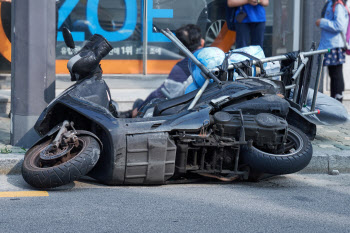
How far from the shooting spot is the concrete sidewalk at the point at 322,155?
18.7 ft

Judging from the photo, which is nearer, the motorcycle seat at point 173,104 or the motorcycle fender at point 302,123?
the motorcycle seat at point 173,104

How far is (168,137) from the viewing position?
5.07 meters

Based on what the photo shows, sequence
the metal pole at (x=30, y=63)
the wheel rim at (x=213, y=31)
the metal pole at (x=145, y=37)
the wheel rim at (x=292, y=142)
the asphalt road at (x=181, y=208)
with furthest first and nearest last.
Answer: the wheel rim at (x=213, y=31), the metal pole at (x=145, y=37), the metal pole at (x=30, y=63), the wheel rim at (x=292, y=142), the asphalt road at (x=181, y=208)

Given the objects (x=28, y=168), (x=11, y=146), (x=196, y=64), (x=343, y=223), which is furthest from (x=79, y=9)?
(x=343, y=223)

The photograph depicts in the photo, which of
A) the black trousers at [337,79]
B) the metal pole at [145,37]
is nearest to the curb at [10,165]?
the metal pole at [145,37]

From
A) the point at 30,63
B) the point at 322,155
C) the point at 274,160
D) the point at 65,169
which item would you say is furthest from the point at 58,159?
the point at 322,155

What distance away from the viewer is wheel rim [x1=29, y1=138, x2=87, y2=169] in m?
5.01

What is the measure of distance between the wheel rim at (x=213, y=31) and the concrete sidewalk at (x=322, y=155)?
304 centimetres

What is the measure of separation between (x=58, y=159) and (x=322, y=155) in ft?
8.84

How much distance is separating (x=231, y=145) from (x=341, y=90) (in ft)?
12.8

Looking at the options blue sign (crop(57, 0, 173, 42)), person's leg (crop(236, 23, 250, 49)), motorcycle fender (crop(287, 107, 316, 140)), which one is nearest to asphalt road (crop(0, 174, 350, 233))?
motorcycle fender (crop(287, 107, 316, 140))

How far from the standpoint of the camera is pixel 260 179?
552 cm

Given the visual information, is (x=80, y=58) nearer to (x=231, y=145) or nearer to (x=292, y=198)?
(x=231, y=145)

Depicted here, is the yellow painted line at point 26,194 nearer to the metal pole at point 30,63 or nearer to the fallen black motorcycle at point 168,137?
the fallen black motorcycle at point 168,137
